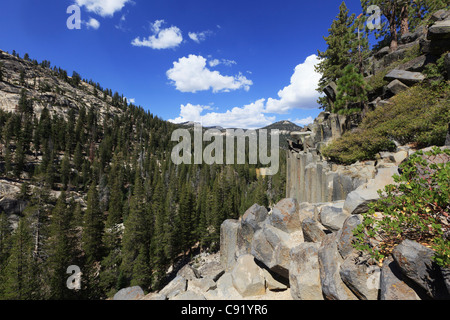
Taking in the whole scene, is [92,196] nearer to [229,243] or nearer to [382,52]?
[229,243]

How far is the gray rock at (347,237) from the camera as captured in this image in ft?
16.8

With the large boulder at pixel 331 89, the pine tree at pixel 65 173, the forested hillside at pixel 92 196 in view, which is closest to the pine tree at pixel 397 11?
the large boulder at pixel 331 89

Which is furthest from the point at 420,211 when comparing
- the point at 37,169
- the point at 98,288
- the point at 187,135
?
the point at 187,135

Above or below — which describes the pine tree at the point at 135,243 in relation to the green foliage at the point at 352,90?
below

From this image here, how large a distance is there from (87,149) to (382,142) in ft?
347

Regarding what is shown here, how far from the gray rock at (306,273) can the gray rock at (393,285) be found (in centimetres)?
243

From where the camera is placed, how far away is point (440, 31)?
1105 cm

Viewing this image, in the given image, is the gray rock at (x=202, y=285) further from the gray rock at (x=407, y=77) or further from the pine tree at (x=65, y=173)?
the pine tree at (x=65, y=173)

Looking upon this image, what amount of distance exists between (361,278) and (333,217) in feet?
7.23

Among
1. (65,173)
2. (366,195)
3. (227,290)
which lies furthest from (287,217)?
(65,173)

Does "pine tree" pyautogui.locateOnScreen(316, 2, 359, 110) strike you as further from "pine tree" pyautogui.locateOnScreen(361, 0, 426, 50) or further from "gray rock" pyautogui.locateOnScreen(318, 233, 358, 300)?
"gray rock" pyautogui.locateOnScreen(318, 233, 358, 300)

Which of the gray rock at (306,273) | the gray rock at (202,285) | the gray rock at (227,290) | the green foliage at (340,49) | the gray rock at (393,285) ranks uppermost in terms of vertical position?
the green foliage at (340,49)
